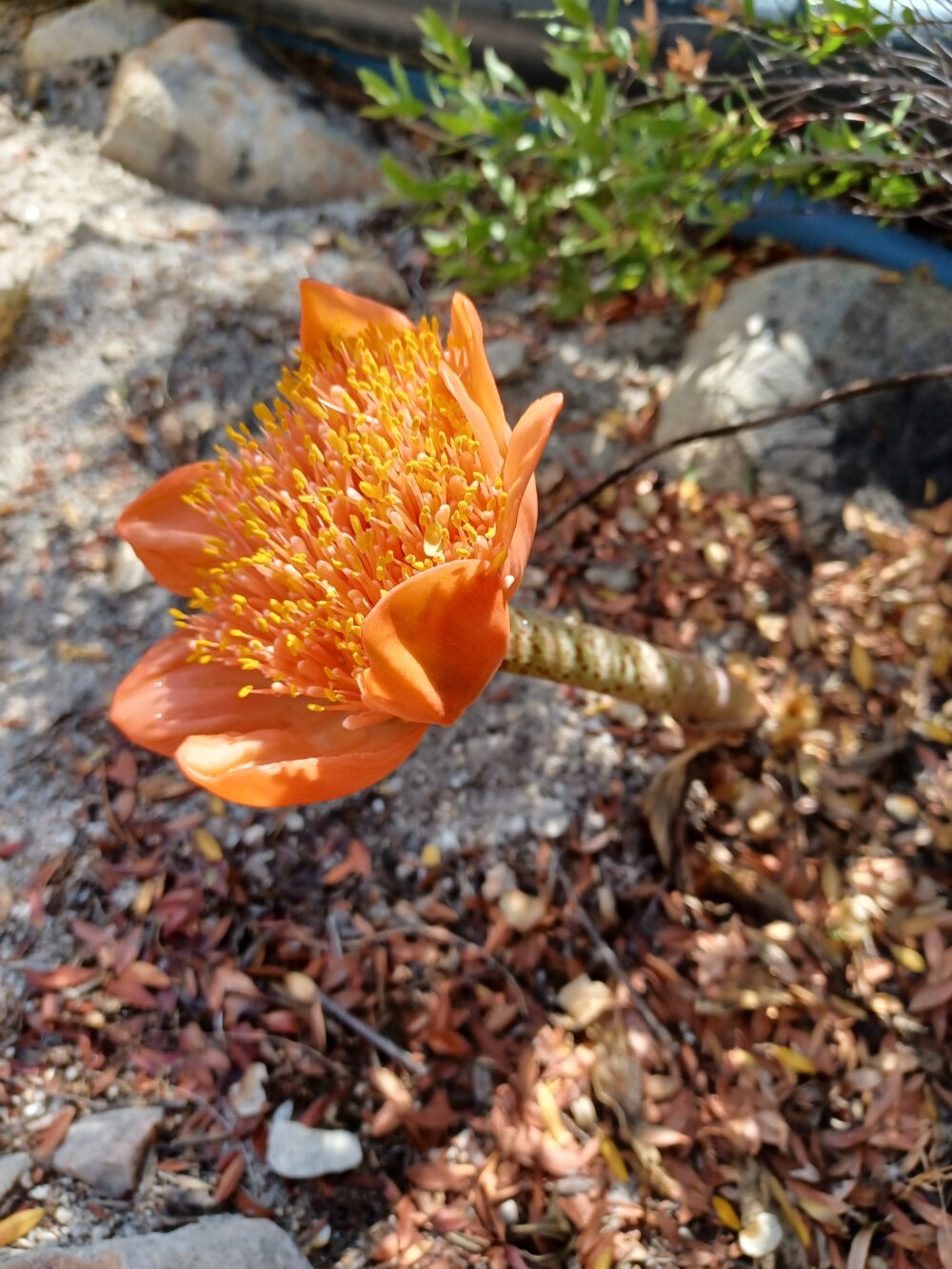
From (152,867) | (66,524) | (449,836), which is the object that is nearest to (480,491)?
(449,836)

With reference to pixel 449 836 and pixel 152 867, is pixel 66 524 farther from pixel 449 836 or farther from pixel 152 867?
pixel 449 836

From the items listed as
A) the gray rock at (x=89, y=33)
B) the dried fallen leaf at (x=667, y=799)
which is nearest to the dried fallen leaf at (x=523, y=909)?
the dried fallen leaf at (x=667, y=799)

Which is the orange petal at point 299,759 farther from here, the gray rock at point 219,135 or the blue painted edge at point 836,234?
the gray rock at point 219,135

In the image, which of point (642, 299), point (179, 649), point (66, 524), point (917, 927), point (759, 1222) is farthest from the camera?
point (642, 299)

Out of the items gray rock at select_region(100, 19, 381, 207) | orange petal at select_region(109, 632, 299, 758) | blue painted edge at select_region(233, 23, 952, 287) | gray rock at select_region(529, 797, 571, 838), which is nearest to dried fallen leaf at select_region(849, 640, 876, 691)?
gray rock at select_region(529, 797, 571, 838)

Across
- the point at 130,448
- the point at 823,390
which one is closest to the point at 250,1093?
the point at 130,448

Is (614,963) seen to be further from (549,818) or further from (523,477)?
(523,477)
